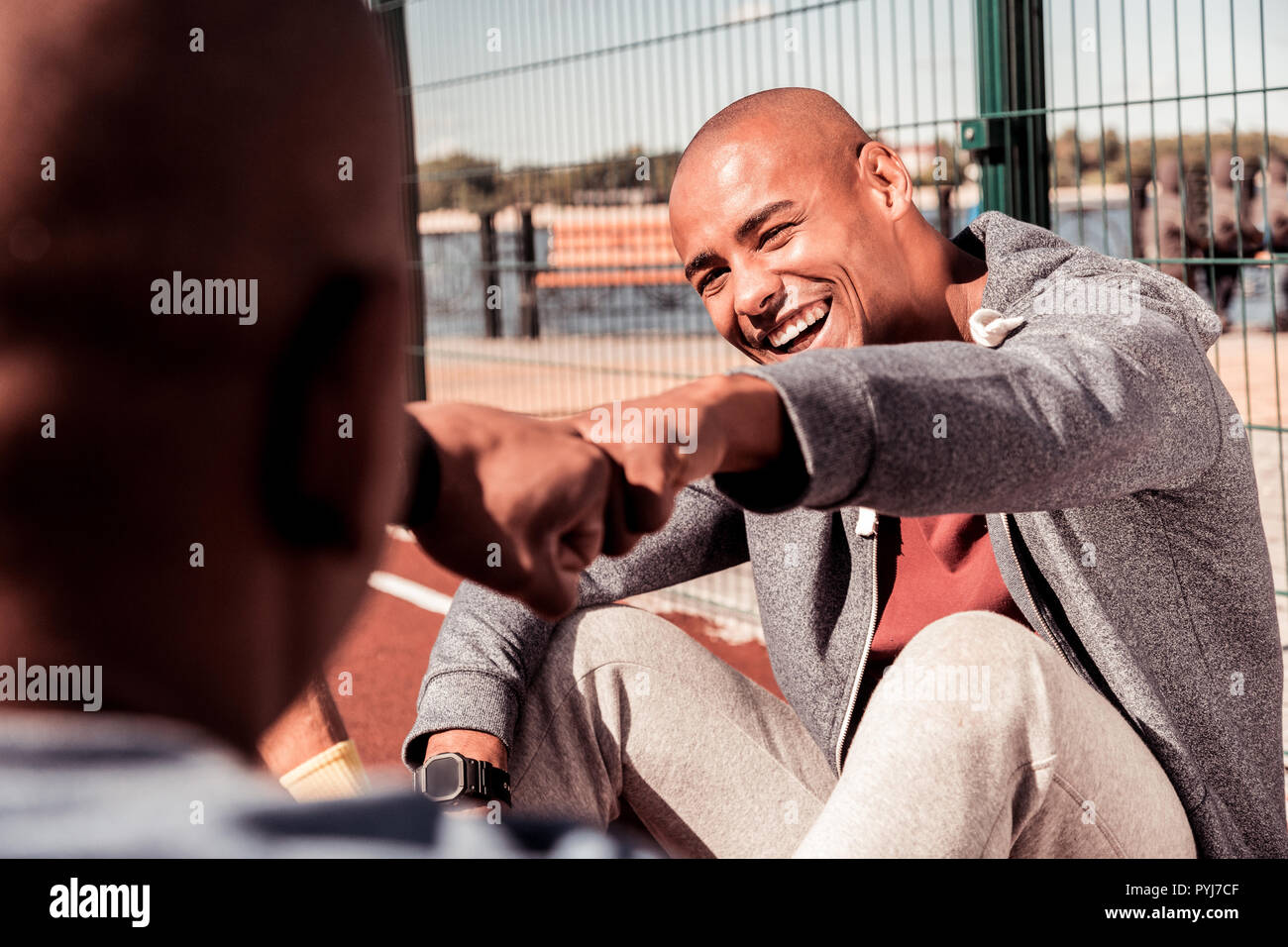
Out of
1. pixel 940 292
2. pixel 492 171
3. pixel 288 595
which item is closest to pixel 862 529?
pixel 940 292

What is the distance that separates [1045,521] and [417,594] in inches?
140

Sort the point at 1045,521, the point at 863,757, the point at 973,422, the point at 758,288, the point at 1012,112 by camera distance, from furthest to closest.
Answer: the point at 1012,112 → the point at 758,288 → the point at 1045,521 → the point at 863,757 → the point at 973,422

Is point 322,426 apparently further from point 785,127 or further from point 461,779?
point 785,127

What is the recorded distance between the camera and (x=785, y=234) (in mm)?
1924

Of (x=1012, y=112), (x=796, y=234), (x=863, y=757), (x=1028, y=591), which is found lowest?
(x=863, y=757)

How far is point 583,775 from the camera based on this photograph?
1783 millimetres

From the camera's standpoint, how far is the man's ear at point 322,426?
395mm

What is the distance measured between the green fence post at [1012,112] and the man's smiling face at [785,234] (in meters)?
1.49

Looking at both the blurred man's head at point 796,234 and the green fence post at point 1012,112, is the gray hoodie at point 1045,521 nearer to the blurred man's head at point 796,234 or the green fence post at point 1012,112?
the blurred man's head at point 796,234

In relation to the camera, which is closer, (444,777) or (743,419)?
(743,419)

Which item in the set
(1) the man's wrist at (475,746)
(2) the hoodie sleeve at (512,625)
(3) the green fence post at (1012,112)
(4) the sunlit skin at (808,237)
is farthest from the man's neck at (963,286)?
(3) the green fence post at (1012,112)

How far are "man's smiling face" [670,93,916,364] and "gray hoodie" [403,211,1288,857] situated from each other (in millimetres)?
224

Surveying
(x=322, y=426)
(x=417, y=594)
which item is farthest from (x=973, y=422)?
(x=417, y=594)

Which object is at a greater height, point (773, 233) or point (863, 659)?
point (773, 233)
